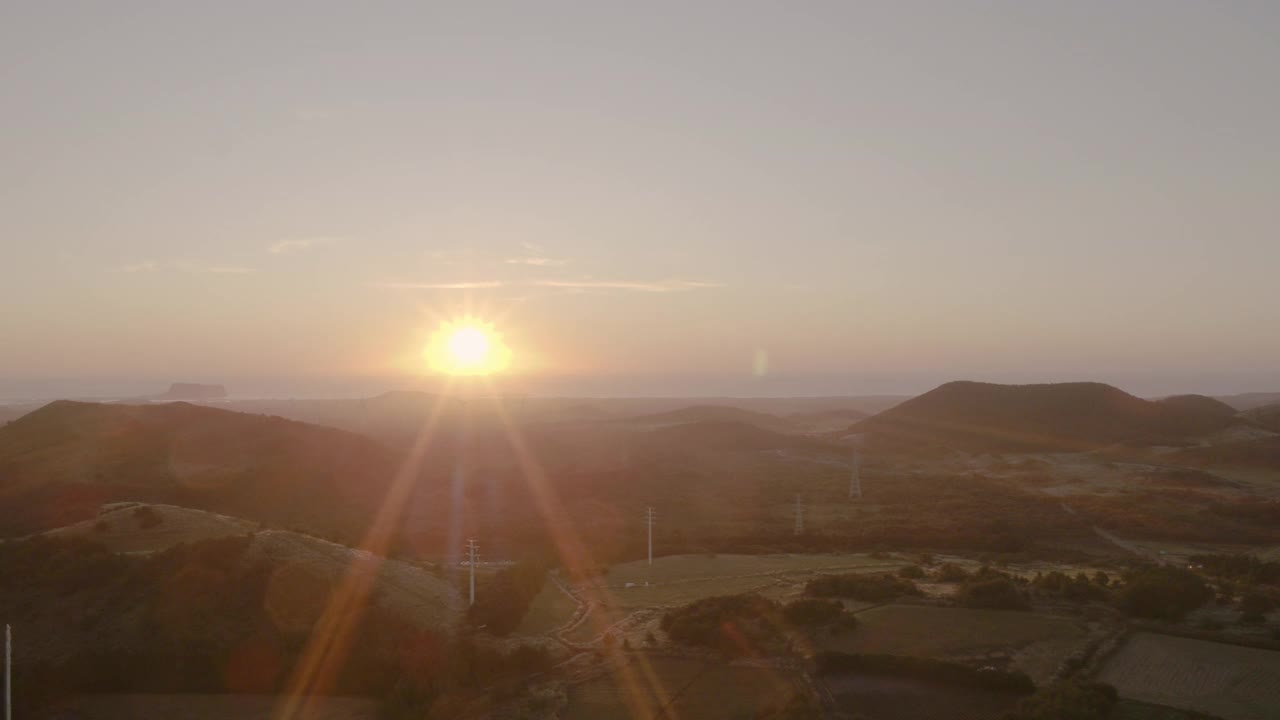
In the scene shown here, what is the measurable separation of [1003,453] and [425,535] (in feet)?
210

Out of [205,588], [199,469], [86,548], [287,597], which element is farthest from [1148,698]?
[199,469]

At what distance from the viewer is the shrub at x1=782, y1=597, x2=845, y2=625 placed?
20.4 metres

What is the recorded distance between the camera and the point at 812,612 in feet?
67.6

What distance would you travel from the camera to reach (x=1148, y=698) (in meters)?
15.5

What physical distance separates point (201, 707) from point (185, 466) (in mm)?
40781

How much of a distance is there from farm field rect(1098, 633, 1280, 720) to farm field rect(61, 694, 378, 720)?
48.7 feet

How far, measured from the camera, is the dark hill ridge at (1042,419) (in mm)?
88625

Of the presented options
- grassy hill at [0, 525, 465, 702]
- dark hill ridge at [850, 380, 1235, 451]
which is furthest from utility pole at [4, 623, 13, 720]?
dark hill ridge at [850, 380, 1235, 451]

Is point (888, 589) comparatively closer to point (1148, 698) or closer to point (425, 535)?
point (1148, 698)

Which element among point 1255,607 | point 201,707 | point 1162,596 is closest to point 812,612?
point 1162,596

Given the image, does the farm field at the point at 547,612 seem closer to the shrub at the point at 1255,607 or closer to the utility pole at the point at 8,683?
the utility pole at the point at 8,683

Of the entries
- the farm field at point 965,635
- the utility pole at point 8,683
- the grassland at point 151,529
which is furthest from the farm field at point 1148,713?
the grassland at point 151,529

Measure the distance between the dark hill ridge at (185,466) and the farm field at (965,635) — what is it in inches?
1052

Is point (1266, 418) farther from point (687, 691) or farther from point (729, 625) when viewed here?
point (687, 691)
